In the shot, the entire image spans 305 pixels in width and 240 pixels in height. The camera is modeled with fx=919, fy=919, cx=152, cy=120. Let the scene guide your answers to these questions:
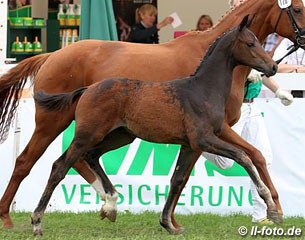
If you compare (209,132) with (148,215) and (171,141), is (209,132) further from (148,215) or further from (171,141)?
(148,215)

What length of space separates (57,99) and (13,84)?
1.29 m

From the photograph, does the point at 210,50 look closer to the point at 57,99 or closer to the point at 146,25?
the point at 57,99

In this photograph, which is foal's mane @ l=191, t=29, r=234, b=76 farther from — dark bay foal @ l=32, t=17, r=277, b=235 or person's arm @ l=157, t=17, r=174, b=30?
person's arm @ l=157, t=17, r=174, b=30

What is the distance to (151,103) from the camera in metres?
7.10

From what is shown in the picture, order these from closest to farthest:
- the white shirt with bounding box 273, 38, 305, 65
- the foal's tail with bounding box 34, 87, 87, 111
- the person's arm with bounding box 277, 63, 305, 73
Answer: the foal's tail with bounding box 34, 87, 87, 111
the person's arm with bounding box 277, 63, 305, 73
the white shirt with bounding box 273, 38, 305, 65

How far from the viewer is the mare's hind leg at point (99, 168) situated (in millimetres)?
7766

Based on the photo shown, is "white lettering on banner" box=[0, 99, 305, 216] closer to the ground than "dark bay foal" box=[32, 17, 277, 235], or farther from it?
closer to the ground

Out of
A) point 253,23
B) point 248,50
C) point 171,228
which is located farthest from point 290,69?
point 171,228

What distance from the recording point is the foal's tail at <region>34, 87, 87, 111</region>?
7.44 m

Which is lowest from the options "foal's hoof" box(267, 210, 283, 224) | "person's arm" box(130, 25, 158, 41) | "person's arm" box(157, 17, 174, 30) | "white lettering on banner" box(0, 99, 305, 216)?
"white lettering on banner" box(0, 99, 305, 216)

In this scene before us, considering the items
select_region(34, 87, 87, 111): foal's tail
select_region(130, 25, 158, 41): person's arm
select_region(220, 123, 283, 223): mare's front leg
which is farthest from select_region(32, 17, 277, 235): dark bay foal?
select_region(130, 25, 158, 41): person's arm

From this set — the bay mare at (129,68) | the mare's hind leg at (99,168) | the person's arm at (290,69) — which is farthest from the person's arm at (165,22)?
the mare's hind leg at (99,168)

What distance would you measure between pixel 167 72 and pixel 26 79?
5.12 ft

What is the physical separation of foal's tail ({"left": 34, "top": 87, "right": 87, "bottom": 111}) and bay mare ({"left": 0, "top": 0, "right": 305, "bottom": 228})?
0.20m
